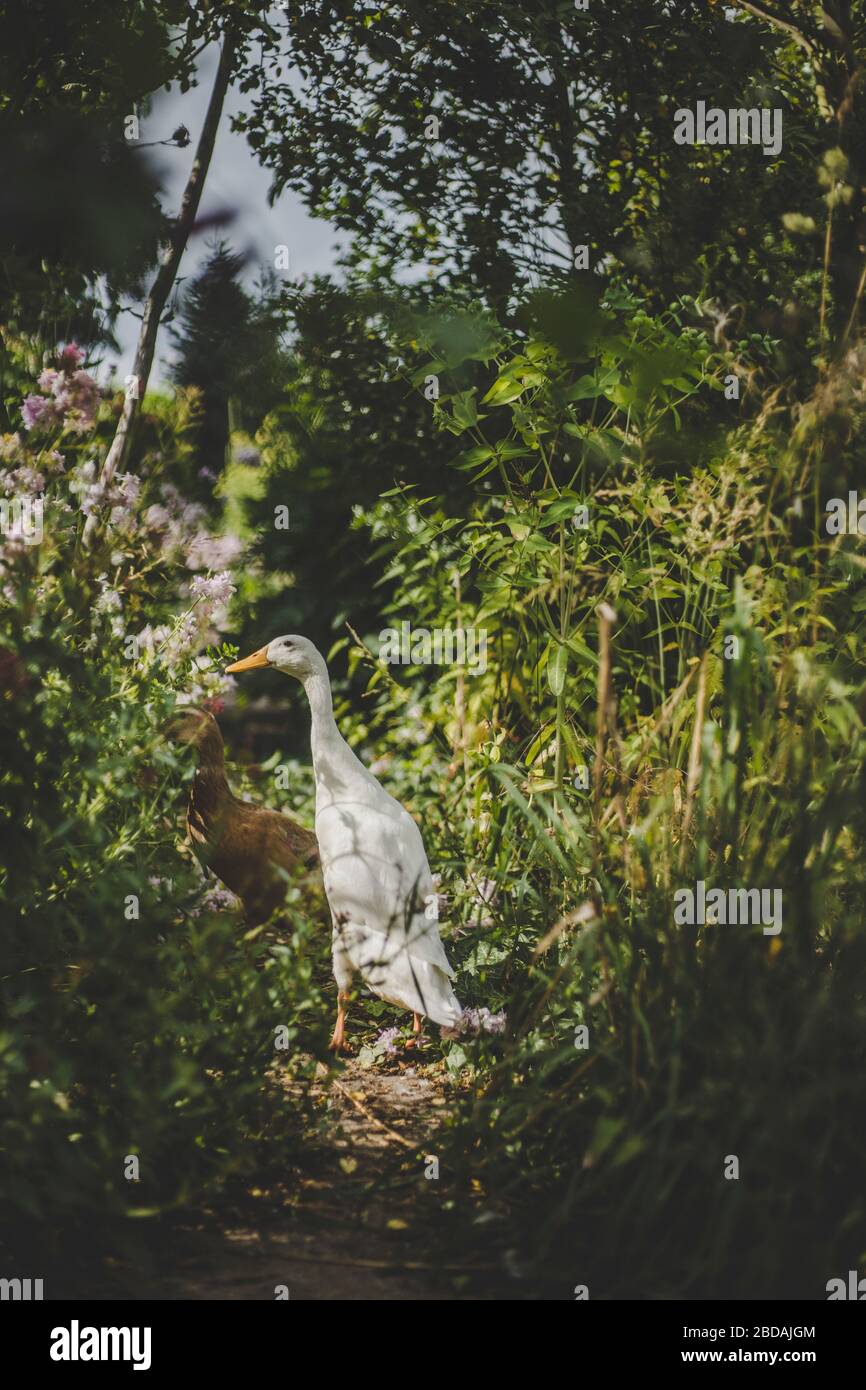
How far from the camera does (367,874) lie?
2.56m

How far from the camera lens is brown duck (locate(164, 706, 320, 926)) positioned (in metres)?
2.94

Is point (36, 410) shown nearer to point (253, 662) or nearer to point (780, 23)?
point (253, 662)

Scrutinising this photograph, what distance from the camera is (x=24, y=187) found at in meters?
3.05

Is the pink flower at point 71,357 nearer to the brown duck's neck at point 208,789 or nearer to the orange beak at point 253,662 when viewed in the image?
the orange beak at point 253,662

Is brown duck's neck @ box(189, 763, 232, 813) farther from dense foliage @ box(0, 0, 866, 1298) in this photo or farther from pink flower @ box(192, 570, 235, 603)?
pink flower @ box(192, 570, 235, 603)

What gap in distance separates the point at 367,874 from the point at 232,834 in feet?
1.83

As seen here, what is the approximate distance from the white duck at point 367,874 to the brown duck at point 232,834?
9.8 inches

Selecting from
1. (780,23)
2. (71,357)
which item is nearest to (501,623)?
(71,357)

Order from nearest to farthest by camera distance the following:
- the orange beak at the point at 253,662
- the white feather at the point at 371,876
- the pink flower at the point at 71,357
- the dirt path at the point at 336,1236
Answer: the dirt path at the point at 336,1236 → the white feather at the point at 371,876 → the pink flower at the point at 71,357 → the orange beak at the point at 253,662

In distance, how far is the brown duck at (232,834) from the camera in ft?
9.64

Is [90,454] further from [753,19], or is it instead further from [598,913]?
[753,19]

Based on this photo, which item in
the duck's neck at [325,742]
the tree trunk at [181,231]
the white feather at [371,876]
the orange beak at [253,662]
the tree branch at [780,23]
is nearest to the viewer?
the white feather at [371,876]

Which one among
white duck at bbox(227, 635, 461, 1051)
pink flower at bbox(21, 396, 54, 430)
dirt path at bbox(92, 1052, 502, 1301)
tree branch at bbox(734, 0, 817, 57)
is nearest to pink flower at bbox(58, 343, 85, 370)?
pink flower at bbox(21, 396, 54, 430)

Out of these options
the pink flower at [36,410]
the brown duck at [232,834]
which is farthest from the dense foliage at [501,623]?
the brown duck at [232,834]
